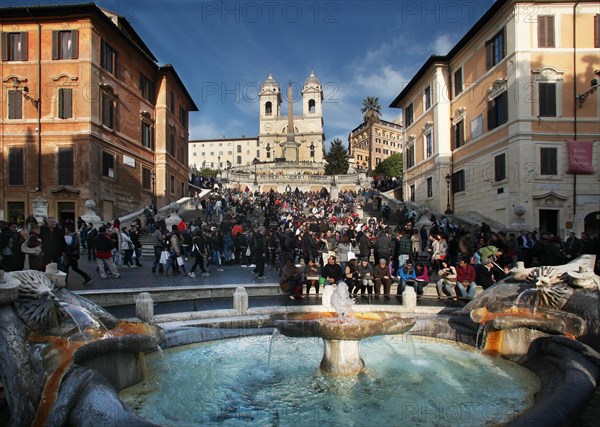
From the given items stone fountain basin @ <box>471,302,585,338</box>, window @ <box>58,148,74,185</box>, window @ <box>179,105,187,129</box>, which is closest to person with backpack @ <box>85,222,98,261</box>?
window @ <box>58,148,74,185</box>

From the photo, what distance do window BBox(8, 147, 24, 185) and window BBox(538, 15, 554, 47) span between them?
96.4 ft

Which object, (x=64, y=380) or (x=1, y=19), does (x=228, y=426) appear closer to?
(x=64, y=380)

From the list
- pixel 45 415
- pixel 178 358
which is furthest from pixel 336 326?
pixel 45 415

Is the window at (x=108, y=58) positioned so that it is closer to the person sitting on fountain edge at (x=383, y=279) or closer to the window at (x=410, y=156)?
the person sitting on fountain edge at (x=383, y=279)

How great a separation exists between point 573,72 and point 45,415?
26.6m

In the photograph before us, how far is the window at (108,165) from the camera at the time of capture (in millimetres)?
26391

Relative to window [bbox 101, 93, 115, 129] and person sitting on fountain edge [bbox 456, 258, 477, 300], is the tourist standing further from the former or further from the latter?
window [bbox 101, 93, 115, 129]

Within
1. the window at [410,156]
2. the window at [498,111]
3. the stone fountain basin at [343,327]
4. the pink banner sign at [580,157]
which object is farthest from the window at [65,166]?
the pink banner sign at [580,157]

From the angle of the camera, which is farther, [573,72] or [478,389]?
[573,72]

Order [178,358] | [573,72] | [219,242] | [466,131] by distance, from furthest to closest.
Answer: [466,131] → [573,72] → [219,242] → [178,358]

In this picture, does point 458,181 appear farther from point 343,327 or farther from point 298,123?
point 298,123

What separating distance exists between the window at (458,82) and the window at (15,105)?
90.0ft

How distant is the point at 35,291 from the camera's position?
430cm

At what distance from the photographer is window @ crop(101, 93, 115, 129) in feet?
87.3
